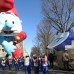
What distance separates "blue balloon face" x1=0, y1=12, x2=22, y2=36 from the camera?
15.0m

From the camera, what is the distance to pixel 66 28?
4266 centimetres

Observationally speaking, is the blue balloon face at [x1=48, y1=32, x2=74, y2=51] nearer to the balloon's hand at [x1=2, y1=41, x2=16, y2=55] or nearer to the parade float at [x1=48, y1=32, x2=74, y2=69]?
the parade float at [x1=48, y1=32, x2=74, y2=69]

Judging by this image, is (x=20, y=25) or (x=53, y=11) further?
(x=53, y=11)

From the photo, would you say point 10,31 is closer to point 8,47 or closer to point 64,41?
point 8,47

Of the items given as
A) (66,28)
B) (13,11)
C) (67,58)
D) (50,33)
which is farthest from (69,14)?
(13,11)

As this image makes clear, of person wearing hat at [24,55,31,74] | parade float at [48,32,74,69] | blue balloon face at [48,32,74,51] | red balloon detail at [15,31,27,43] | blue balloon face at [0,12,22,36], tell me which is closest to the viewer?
blue balloon face at [0,12,22,36]

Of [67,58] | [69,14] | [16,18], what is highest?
[69,14]

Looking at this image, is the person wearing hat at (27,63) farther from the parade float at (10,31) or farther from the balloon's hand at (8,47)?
the balloon's hand at (8,47)

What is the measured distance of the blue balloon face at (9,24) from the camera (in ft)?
49.4

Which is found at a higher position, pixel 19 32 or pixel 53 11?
pixel 53 11

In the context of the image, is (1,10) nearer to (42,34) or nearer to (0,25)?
(0,25)

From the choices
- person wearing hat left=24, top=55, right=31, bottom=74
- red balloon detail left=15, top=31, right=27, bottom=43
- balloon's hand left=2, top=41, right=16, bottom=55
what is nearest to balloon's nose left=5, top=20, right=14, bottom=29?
balloon's hand left=2, top=41, right=16, bottom=55

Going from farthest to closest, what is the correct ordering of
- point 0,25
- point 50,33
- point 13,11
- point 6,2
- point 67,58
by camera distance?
1. point 50,33
2. point 67,58
3. point 13,11
4. point 0,25
5. point 6,2

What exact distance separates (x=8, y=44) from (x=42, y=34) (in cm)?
4034
